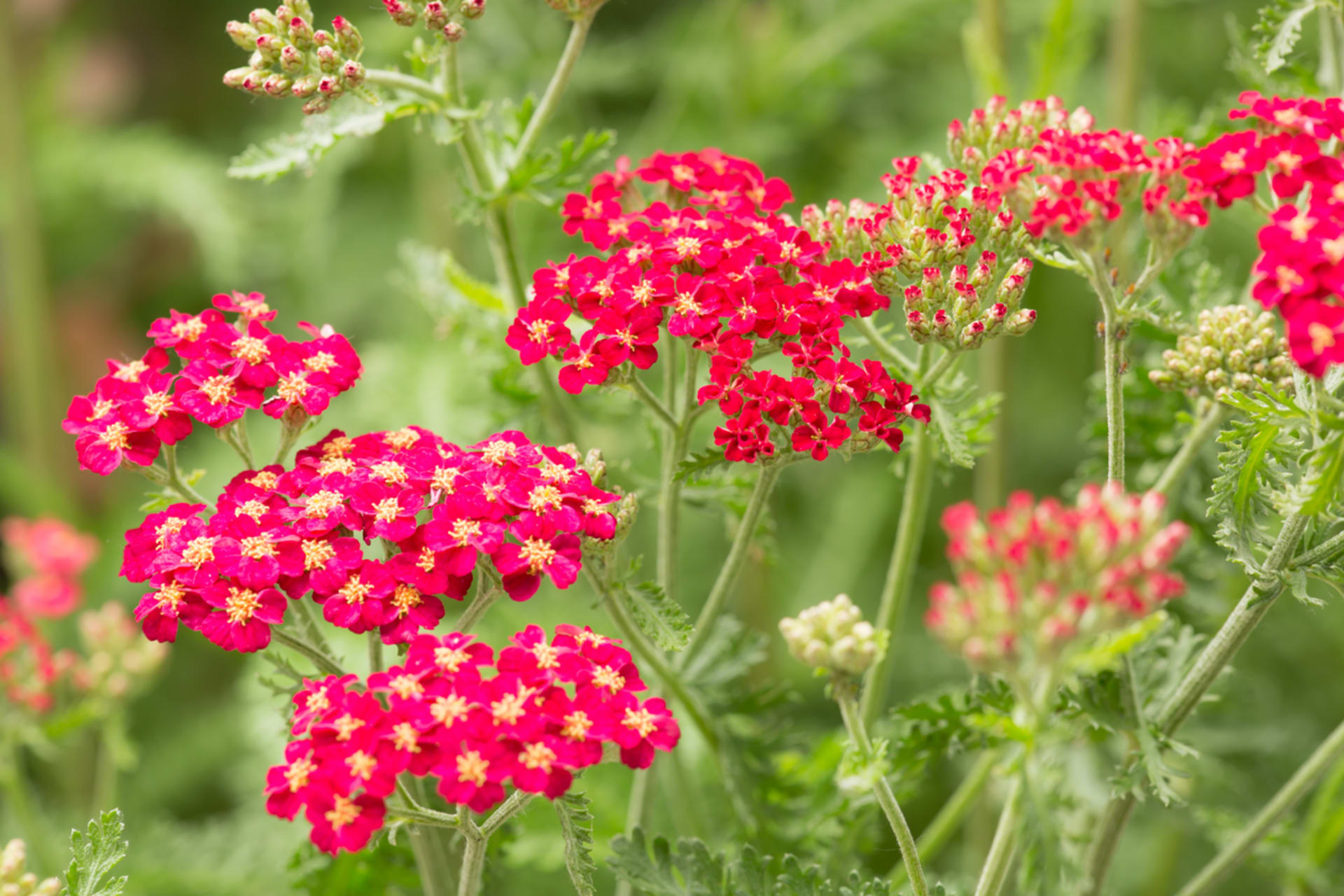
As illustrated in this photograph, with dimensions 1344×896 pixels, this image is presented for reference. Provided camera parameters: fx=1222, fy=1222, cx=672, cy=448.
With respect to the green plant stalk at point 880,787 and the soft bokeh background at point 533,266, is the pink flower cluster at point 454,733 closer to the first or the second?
the green plant stalk at point 880,787

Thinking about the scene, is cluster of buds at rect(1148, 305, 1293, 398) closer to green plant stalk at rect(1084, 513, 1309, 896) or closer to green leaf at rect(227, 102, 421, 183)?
green plant stalk at rect(1084, 513, 1309, 896)

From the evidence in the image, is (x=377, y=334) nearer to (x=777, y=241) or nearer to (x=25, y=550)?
(x=25, y=550)

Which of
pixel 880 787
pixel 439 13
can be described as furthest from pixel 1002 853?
pixel 439 13

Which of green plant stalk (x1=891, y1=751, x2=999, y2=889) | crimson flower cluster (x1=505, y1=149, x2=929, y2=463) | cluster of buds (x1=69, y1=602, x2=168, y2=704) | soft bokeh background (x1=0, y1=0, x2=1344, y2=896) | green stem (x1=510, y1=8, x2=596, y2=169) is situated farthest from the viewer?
soft bokeh background (x1=0, y1=0, x2=1344, y2=896)

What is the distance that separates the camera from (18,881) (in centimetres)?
148

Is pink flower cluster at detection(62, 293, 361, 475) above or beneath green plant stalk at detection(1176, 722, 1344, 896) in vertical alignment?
above

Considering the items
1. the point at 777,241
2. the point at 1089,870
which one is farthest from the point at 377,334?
the point at 1089,870

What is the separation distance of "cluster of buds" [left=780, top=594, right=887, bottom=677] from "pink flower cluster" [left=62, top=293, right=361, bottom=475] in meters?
0.64

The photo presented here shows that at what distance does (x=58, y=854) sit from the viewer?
225cm

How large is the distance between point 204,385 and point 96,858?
1.82 ft

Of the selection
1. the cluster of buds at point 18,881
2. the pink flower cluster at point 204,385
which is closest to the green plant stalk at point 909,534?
the pink flower cluster at point 204,385

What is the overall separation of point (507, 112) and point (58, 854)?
1.60 m

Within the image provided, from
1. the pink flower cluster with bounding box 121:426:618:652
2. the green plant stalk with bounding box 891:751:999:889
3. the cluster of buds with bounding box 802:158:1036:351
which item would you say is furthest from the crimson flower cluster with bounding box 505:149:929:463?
the green plant stalk with bounding box 891:751:999:889

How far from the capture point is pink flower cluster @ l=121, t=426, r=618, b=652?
4.22 ft
